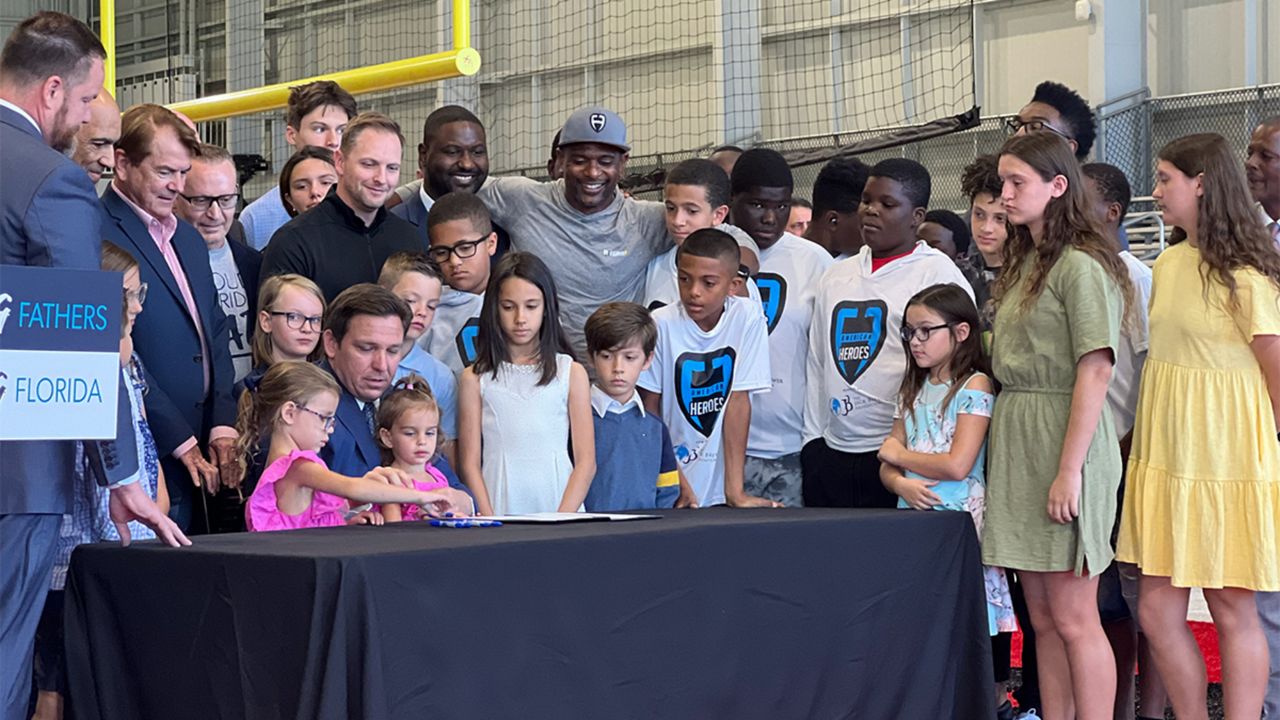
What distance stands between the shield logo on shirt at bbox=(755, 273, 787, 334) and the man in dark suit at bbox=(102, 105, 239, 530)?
1.66 meters

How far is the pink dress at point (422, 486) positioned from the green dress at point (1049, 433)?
143 cm

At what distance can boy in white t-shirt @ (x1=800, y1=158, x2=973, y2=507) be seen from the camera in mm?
4105

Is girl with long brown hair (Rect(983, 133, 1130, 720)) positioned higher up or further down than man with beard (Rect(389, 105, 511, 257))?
further down

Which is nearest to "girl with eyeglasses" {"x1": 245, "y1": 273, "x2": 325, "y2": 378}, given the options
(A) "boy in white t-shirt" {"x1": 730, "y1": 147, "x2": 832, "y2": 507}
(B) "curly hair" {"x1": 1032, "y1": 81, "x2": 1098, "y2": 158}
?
(A) "boy in white t-shirt" {"x1": 730, "y1": 147, "x2": 832, "y2": 507}

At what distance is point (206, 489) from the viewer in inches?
141

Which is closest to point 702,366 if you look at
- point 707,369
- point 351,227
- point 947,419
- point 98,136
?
point 707,369

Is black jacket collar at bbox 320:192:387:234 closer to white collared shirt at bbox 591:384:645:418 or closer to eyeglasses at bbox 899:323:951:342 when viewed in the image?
white collared shirt at bbox 591:384:645:418

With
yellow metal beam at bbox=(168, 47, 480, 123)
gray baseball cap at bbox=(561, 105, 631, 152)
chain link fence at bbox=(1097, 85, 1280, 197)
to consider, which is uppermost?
chain link fence at bbox=(1097, 85, 1280, 197)

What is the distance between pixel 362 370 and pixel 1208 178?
2309mm

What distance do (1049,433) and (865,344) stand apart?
668 mm

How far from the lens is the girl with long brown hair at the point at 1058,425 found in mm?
3566

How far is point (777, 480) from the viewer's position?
4355 mm

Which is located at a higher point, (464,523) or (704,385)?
(704,385)

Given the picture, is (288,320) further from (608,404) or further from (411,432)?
(608,404)
